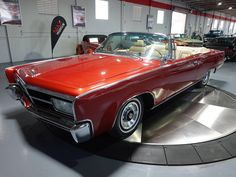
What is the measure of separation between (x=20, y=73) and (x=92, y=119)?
3.79 ft

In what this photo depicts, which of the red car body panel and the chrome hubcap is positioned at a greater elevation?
the red car body panel

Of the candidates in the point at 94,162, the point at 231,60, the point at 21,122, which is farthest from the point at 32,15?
the point at 231,60

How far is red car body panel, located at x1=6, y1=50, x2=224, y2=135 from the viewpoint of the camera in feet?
5.32

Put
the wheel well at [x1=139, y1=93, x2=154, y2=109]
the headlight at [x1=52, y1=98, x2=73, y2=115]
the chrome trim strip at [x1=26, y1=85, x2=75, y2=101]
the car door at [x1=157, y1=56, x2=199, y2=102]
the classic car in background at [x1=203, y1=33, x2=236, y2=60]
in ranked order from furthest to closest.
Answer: the classic car in background at [x1=203, y1=33, x2=236, y2=60] → the car door at [x1=157, y1=56, x2=199, y2=102] → the wheel well at [x1=139, y1=93, x2=154, y2=109] → the headlight at [x1=52, y1=98, x2=73, y2=115] → the chrome trim strip at [x1=26, y1=85, x2=75, y2=101]

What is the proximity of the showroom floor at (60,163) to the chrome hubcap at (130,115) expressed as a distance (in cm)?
48

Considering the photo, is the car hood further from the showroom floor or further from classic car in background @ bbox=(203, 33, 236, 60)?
classic car in background @ bbox=(203, 33, 236, 60)

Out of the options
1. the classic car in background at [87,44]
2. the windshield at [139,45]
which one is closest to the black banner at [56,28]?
the classic car in background at [87,44]

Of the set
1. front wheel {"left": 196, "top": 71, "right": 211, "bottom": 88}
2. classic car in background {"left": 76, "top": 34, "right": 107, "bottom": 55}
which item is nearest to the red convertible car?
front wheel {"left": 196, "top": 71, "right": 211, "bottom": 88}

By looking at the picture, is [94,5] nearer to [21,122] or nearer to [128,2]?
[128,2]

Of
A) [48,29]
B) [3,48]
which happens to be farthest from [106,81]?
[48,29]

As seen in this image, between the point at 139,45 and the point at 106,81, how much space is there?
4.05ft

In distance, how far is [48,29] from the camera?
7.41m

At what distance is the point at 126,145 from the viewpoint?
6.98 feet

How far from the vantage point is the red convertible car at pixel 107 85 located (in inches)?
64.6
